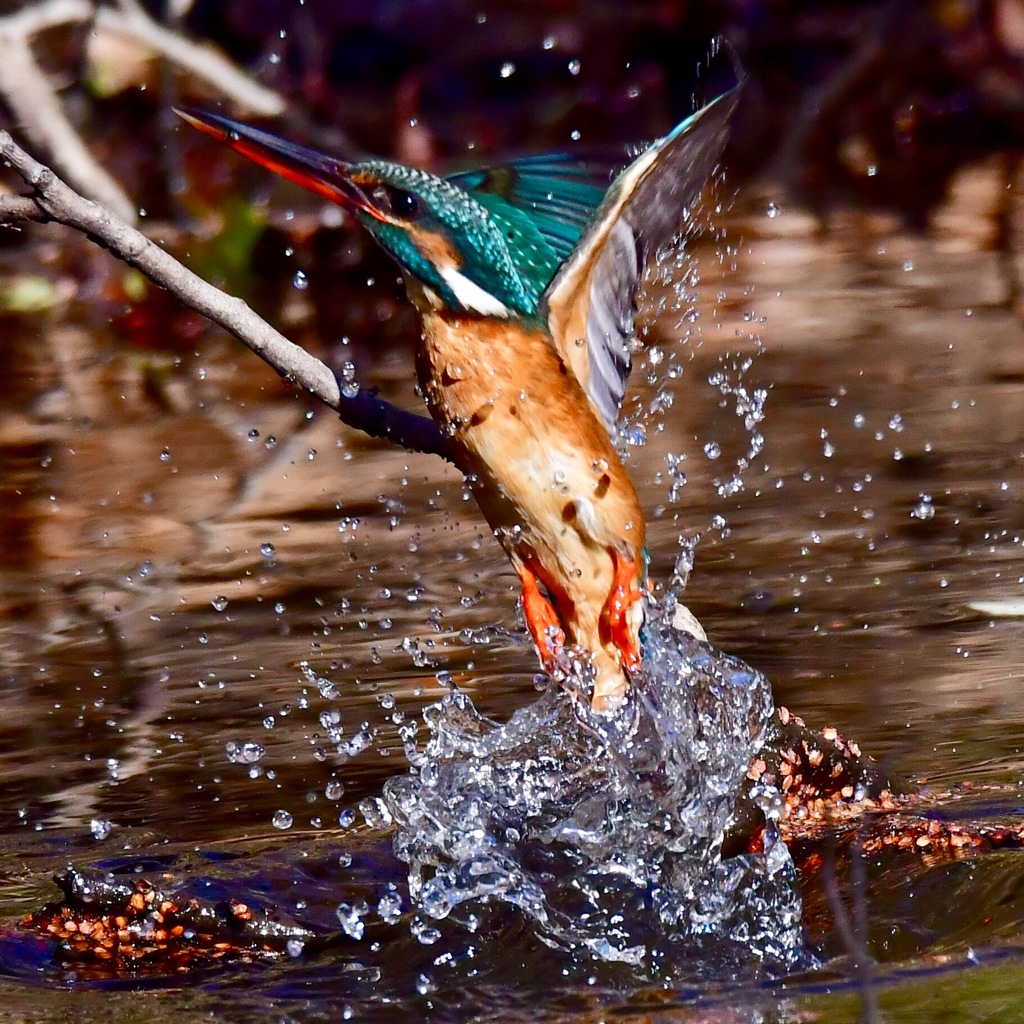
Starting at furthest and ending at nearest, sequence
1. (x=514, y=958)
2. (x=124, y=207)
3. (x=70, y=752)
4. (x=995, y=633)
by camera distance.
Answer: (x=124, y=207)
(x=995, y=633)
(x=70, y=752)
(x=514, y=958)

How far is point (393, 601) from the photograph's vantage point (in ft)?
13.2

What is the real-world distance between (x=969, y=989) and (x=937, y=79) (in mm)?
10017

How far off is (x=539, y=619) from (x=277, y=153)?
2.62ft

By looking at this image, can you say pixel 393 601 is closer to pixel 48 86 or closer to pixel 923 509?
pixel 923 509

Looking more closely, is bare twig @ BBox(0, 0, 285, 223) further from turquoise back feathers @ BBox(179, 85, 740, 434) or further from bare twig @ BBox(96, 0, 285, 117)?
turquoise back feathers @ BBox(179, 85, 740, 434)

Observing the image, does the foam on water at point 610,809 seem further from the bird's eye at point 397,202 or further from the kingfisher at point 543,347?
the bird's eye at point 397,202

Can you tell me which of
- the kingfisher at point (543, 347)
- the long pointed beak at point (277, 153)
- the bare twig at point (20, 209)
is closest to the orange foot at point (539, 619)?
the kingfisher at point (543, 347)

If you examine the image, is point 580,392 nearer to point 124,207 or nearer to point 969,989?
point 969,989

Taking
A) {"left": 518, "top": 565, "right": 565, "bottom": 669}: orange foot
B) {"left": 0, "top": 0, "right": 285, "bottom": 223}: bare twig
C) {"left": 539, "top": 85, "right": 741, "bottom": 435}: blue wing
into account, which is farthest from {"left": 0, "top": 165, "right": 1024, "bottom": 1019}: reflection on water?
{"left": 0, "top": 0, "right": 285, "bottom": 223}: bare twig

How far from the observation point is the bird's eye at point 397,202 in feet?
9.11

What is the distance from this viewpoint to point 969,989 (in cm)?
220

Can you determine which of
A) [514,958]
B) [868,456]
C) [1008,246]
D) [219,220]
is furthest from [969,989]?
[219,220]

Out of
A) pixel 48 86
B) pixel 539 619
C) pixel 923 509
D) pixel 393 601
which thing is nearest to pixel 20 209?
pixel 539 619

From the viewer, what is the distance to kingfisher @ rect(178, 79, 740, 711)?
2768 millimetres
